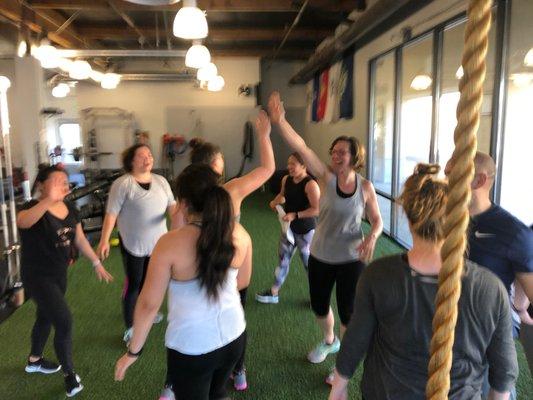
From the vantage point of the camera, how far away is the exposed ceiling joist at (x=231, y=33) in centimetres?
847

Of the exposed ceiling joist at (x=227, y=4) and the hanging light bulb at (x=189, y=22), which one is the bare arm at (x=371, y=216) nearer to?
the hanging light bulb at (x=189, y=22)

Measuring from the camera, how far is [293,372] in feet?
8.86

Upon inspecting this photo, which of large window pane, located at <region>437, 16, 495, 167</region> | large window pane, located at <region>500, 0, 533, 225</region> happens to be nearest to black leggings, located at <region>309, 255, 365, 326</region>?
large window pane, located at <region>500, 0, 533, 225</region>

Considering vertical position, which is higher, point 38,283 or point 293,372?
point 38,283

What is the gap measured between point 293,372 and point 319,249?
0.85 m

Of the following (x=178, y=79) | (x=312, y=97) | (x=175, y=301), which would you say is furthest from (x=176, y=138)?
(x=175, y=301)

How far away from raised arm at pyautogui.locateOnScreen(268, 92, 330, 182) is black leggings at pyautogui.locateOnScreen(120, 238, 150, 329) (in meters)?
1.29

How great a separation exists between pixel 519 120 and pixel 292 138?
2.32m

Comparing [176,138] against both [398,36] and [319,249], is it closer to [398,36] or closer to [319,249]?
[398,36]

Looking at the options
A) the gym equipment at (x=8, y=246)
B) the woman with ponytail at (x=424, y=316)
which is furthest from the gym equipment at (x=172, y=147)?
the woman with ponytail at (x=424, y=316)

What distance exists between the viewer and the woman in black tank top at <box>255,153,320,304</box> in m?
3.37

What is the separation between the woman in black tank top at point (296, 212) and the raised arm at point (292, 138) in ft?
2.76

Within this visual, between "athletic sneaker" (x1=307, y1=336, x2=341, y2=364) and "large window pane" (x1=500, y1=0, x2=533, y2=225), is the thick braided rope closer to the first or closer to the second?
"athletic sneaker" (x1=307, y1=336, x2=341, y2=364)

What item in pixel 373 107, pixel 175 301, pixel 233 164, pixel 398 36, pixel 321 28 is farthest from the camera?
pixel 233 164
